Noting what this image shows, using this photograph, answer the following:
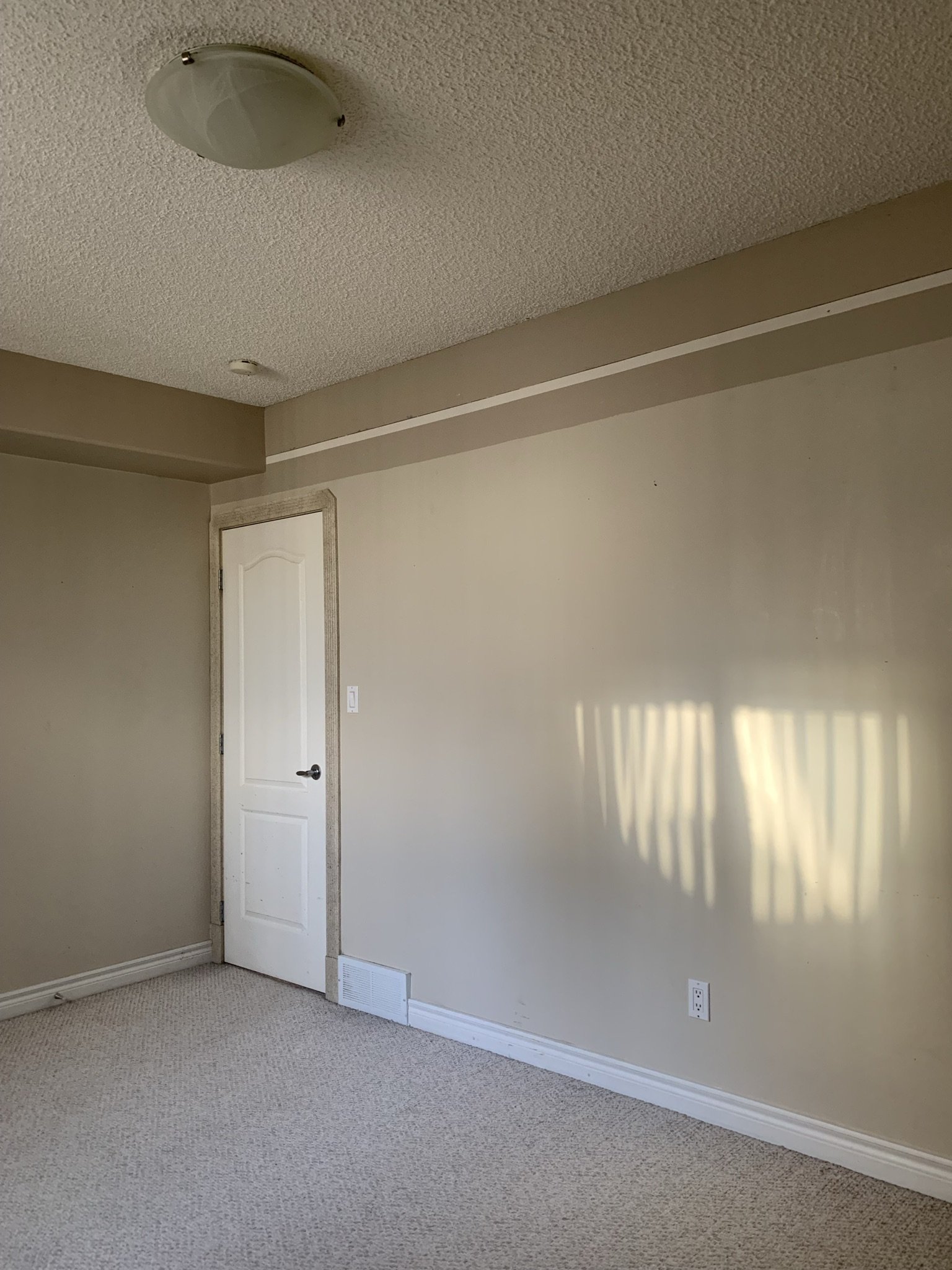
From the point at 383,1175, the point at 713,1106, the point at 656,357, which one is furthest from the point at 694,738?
the point at 383,1175

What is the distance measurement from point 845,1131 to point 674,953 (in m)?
0.66

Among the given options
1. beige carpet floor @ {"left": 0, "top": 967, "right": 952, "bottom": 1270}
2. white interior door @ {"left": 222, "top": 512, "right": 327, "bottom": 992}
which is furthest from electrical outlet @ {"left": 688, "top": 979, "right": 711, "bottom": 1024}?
white interior door @ {"left": 222, "top": 512, "right": 327, "bottom": 992}

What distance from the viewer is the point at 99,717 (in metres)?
4.14

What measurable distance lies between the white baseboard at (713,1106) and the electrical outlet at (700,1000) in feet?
0.71

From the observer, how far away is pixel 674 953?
290cm

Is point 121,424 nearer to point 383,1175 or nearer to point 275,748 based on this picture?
point 275,748

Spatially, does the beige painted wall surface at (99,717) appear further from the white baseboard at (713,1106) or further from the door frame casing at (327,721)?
the white baseboard at (713,1106)

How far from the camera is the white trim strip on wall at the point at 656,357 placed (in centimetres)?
250

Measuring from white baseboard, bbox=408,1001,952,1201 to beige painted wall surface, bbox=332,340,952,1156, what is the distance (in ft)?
0.15

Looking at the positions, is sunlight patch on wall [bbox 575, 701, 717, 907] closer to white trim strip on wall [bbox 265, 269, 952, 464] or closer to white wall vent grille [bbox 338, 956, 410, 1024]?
white trim strip on wall [bbox 265, 269, 952, 464]

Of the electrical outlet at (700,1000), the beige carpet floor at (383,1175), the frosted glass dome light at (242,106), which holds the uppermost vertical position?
the frosted glass dome light at (242,106)

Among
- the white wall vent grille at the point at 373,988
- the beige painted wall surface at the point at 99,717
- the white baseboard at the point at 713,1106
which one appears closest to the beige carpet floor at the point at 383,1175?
the white baseboard at the point at 713,1106

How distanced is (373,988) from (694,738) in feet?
5.96

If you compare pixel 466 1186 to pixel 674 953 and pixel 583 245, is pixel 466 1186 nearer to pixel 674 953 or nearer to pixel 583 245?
pixel 674 953
